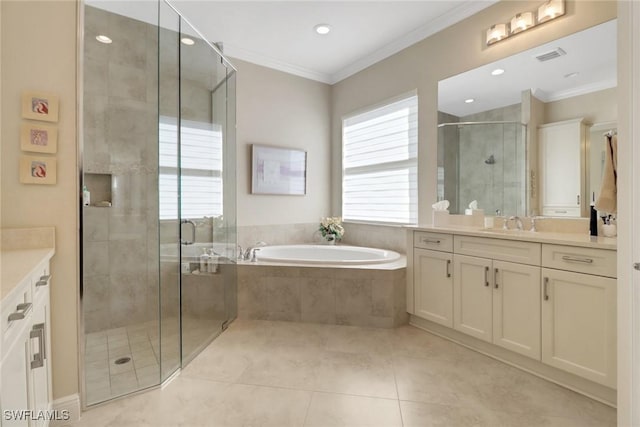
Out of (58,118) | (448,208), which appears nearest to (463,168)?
(448,208)

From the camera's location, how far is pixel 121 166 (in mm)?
2805

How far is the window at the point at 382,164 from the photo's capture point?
138 inches

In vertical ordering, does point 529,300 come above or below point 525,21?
below

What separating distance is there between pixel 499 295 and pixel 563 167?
1.00 metres

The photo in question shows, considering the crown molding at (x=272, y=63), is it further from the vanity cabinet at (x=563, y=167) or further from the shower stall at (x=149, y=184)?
the vanity cabinet at (x=563, y=167)

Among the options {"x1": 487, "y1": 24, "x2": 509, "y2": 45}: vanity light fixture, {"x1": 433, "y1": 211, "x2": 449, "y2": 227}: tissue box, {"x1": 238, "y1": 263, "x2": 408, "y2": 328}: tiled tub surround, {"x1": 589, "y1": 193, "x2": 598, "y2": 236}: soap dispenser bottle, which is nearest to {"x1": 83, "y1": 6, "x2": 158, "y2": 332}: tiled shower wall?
{"x1": 238, "y1": 263, "x2": 408, "y2": 328}: tiled tub surround

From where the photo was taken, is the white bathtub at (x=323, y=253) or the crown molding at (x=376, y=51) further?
the white bathtub at (x=323, y=253)

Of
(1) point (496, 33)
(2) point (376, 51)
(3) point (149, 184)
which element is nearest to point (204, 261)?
(3) point (149, 184)

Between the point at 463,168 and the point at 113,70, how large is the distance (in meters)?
3.17

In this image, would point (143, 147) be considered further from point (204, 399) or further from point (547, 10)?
point (547, 10)

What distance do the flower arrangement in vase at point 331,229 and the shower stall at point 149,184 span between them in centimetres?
140

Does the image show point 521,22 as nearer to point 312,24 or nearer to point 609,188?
point 609,188

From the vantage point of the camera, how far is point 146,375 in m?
2.04

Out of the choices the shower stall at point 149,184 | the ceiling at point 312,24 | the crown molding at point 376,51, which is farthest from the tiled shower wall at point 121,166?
the crown molding at point 376,51
